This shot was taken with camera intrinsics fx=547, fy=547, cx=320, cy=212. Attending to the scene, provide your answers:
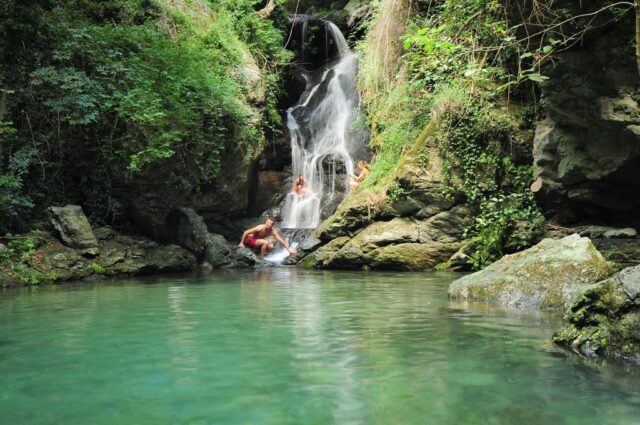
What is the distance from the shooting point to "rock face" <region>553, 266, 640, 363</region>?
3.87 meters

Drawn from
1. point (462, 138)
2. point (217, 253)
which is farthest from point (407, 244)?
point (217, 253)

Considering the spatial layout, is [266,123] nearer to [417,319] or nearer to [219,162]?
[219,162]

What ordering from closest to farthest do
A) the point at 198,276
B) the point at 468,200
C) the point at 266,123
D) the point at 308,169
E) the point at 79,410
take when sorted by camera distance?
the point at 79,410 → the point at 198,276 → the point at 468,200 → the point at 266,123 → the point at 308,169

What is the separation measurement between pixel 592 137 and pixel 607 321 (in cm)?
628

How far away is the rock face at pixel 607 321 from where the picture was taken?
387cm

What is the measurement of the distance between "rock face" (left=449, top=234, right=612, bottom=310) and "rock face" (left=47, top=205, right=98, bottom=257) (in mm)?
7296

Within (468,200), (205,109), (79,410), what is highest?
(205,109)

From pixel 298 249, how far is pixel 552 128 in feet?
22.0

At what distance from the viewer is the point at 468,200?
12.1m

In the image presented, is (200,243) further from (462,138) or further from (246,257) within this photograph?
(462,138)

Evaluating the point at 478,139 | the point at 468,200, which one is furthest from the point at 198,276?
the point at 478,139

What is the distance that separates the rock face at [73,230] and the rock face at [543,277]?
7296mm

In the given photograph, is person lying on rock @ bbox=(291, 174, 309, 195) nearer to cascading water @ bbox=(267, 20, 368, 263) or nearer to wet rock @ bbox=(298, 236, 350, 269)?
cascading water @ bbox=(267, 20, 368, 263)

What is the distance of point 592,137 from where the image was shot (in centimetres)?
940
